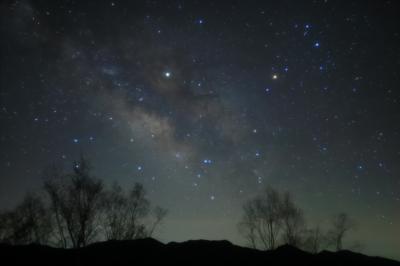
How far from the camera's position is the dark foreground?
63.2ft

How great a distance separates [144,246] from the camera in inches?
882

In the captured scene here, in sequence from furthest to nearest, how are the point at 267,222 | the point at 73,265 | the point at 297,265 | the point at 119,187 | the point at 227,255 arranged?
the point at 267,222
the point at 119,187
the point at 227,255
the point at 297,265
the point at 73,265

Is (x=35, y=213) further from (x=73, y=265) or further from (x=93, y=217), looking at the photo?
(x=73, y=265)

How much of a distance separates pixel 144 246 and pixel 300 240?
26.9m

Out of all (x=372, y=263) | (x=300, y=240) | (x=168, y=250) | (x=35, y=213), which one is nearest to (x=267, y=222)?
(x=300, y=240)

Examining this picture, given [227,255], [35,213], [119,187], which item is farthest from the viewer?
[119,187]

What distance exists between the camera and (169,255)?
21.1 m

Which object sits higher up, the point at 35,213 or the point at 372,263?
the point at 35,213

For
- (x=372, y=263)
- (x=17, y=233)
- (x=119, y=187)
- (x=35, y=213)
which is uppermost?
(x=119, y=187)

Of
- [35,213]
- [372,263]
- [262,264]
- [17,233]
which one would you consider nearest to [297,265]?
[262,264]

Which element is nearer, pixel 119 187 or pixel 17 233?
pixel 17 233

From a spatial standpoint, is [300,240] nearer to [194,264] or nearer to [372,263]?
[372,263]

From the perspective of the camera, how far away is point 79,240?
28.7 m

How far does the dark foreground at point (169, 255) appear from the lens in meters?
19.3
